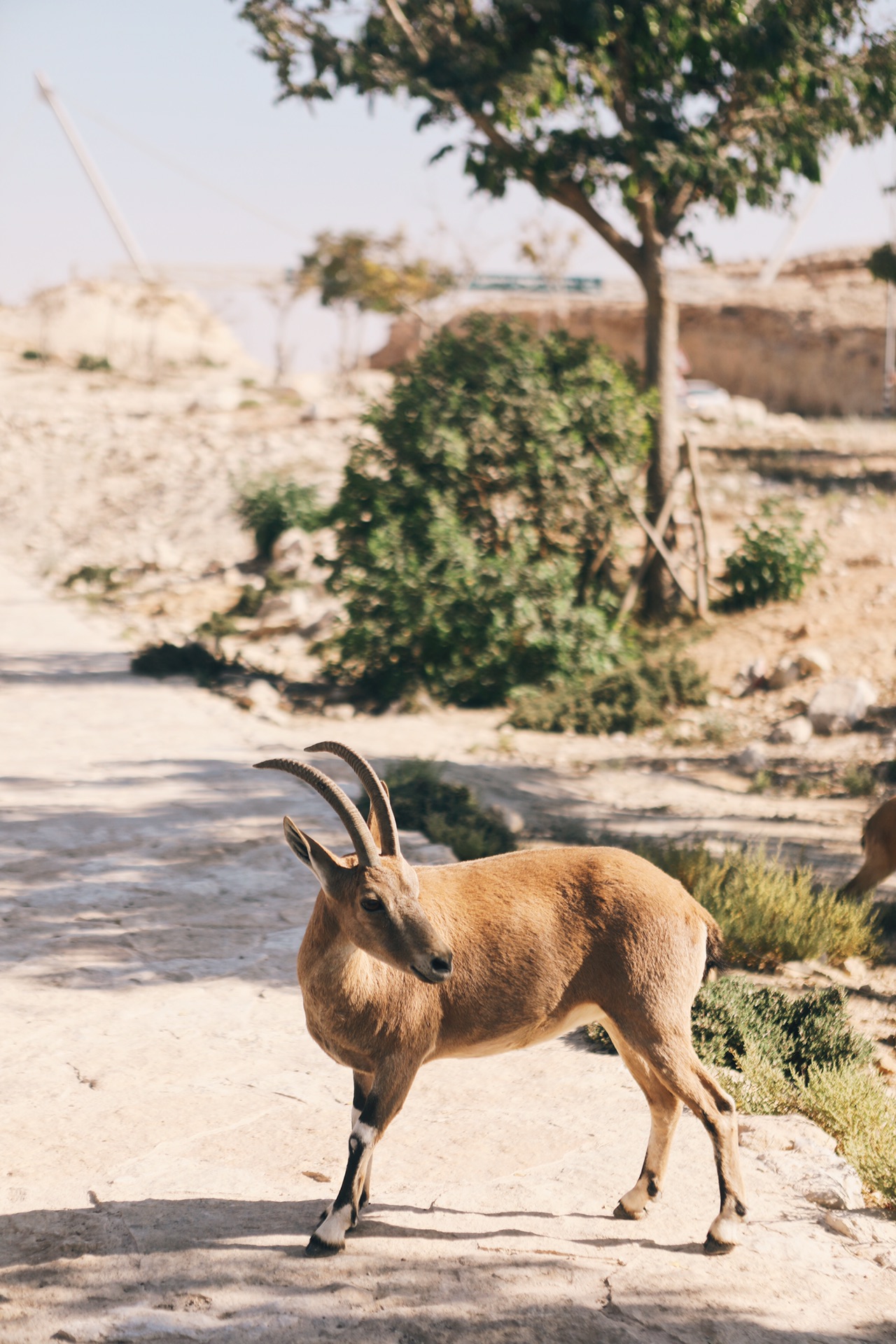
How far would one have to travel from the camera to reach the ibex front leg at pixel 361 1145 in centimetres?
300

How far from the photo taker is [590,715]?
10898 mm

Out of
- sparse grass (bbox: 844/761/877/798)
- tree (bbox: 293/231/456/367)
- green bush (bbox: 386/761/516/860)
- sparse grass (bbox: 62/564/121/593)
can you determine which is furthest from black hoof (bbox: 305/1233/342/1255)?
tree (bbox: 293/231/456/367)

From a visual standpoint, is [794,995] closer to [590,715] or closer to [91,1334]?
[91,1334]

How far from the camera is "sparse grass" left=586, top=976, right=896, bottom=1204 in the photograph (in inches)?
150

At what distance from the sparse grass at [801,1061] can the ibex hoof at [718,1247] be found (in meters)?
0.72

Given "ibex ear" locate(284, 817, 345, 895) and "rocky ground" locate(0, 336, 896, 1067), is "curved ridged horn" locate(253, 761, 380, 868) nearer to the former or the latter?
Answer: "ibex ear" locate(284, 817, 345, 895)

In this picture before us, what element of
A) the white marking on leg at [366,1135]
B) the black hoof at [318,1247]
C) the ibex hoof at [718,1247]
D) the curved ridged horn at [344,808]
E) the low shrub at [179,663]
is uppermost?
the curved ridged horn at [344,808]

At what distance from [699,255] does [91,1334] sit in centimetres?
1315

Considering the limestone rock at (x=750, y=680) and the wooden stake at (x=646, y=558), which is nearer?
the limestone rock at (x=750, y=680)

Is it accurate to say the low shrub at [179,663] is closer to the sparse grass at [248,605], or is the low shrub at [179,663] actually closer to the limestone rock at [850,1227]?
the sparse grass at [248,605]

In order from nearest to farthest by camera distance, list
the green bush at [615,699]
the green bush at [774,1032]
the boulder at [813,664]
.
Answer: the green bush at [774,1032] < the green bush at [615,699] < the boulder at [813,664]

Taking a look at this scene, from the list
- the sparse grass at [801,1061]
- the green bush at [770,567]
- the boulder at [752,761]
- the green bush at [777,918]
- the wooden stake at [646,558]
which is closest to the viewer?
the sparse grass at [801,1061]

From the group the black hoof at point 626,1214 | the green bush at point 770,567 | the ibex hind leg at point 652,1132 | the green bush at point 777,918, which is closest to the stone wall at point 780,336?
the green bush at point 770,567

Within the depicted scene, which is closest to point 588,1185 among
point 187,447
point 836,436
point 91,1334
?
point 91,1334
